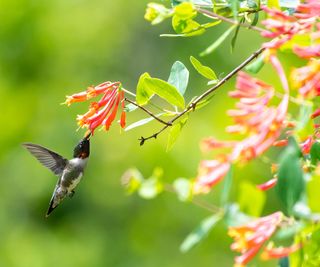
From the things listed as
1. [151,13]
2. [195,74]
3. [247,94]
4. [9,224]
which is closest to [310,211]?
[247,94]

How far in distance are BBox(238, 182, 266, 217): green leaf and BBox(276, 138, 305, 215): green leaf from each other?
58 millimetres

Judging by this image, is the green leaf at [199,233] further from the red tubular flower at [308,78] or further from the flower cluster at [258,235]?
the red tubular flower at [308,78]

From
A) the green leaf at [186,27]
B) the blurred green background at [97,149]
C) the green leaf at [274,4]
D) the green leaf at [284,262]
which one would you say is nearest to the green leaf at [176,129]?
the green leaf at [186,27]

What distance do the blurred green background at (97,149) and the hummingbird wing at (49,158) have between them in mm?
5196

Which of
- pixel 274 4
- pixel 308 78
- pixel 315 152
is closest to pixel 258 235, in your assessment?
pixel 308 78

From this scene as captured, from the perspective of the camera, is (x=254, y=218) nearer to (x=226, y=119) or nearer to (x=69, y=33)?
(x=226, y=119)

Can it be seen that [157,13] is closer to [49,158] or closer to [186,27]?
[186,27]

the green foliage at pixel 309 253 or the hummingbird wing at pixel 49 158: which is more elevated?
the green foliage at pixel 309 253

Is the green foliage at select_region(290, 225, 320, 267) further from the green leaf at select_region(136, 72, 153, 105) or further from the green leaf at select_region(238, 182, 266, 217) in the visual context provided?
the green leaf at select_region(136, 72, 153, 105)

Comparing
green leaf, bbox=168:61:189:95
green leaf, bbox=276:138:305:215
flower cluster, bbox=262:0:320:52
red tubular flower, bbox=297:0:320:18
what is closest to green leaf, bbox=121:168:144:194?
green leaf, bbox=276:138:305:215

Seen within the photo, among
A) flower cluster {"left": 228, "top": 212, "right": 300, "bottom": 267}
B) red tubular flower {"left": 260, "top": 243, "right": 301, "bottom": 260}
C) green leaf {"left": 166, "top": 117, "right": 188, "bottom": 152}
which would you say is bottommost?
green leaf {"left": 166, "top": 117, "right": 188, "bottom": 152}

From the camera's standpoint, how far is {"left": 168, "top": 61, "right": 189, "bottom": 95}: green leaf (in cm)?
198

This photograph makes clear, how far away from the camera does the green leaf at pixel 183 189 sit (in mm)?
1297

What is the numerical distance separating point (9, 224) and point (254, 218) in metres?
8.26
